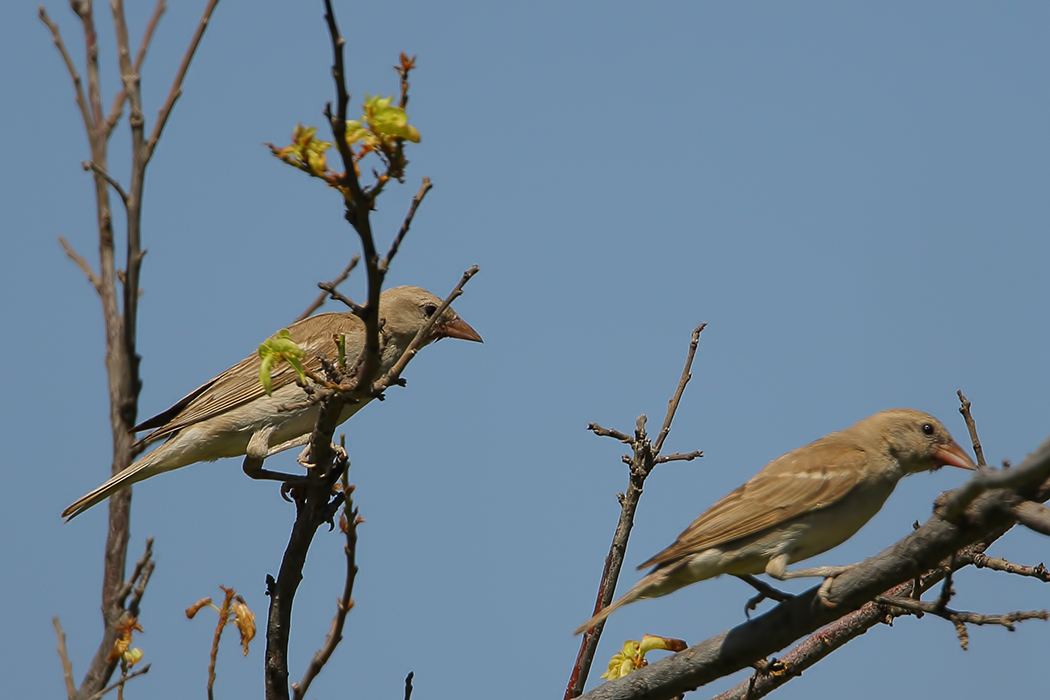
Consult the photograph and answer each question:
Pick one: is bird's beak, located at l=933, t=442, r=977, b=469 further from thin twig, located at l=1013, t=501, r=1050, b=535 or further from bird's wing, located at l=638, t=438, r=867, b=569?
thin twig, located at l=1013, t=501, r=1050, b=535

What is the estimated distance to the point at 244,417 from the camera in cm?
791

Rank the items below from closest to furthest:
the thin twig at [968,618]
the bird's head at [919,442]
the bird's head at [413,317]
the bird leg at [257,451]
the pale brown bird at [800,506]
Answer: the thin twig at [968,618] → the pale brown bird at [800,506] → the bird's head at [919,442] → the bird leg at [257,451] → the bird's head at [413,317]

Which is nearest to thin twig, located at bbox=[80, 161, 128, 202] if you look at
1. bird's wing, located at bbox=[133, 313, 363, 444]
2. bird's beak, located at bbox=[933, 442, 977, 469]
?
bird's wing, located at bbox=[133, 313, 363, 444]

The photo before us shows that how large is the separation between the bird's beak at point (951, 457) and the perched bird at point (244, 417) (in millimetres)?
3510

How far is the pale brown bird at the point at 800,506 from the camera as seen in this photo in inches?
193

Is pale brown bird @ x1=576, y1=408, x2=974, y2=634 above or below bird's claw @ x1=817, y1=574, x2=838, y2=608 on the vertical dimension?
above

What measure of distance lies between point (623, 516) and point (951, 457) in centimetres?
194

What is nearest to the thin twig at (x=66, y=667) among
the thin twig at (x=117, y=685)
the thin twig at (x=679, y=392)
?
the thin twig at (x=117, y=685)

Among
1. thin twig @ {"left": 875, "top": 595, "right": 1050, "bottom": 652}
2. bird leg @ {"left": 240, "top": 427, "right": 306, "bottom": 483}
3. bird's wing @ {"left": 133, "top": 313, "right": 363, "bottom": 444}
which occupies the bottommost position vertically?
thin twig @ {"left": 875, "top": 595, "right": 1050, "bottom": 652}

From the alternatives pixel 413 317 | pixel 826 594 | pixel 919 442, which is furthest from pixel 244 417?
pixel 826 594

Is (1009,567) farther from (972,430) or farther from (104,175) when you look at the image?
(104,175)

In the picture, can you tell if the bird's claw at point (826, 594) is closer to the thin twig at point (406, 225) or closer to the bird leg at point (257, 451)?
the thin twig at point (406, 225)

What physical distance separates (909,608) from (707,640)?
2.43 ft

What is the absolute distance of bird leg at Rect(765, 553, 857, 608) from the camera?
3.58 m
